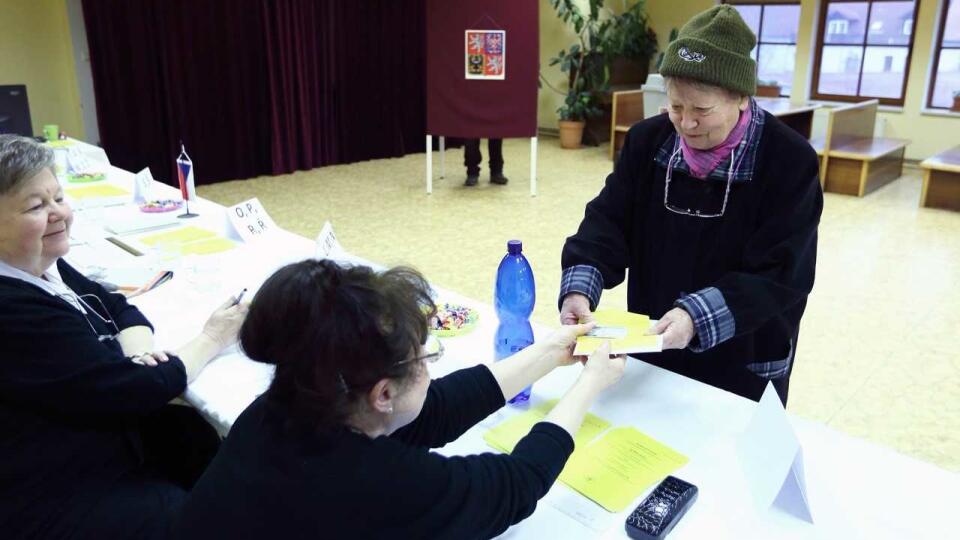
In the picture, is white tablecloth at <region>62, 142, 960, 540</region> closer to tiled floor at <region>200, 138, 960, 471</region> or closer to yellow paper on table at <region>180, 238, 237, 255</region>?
yellow paper on table at <region>180, 238, 237, 255</region>

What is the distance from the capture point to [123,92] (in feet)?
19.5

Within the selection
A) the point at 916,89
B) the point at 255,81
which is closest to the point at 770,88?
the point at 916,89

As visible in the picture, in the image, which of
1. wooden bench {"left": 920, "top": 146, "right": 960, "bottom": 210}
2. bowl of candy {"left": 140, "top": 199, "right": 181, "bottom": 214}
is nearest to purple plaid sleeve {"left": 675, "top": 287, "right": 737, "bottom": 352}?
bowl of candy {"left": 140, "top": 199, "right": 181, "bottom": 214}

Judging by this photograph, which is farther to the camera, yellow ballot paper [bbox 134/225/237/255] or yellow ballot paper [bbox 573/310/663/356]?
yellow ballot paper [bbox 134/225/237/255]

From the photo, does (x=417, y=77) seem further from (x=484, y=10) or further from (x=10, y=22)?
(x=10, y=22)

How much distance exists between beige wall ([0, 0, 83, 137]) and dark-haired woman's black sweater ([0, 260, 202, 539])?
209 inches

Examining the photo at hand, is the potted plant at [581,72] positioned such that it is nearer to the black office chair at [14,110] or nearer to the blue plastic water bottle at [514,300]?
the black office chair at [14,110]

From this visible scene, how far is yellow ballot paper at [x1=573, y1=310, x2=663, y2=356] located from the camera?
4.25 feet

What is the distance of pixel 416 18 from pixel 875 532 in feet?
24.5

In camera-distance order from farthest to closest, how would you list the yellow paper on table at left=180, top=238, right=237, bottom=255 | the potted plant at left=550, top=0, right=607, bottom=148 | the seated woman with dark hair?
the potted plant at left=550, top=0, right=607, bottom=148 → the yellow paper on table at left=180, top=238, right=237, bottom=255 → the seated woman with dark hair

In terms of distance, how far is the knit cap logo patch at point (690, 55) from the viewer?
1.36 metres

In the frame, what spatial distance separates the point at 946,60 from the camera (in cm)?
705

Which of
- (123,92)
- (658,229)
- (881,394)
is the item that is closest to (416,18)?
(123,92)

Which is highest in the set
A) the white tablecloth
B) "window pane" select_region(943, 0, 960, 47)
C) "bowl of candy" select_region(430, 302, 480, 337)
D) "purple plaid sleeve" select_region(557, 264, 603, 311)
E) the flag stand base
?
"window pane" select_region(943, 0, 960, 47)
